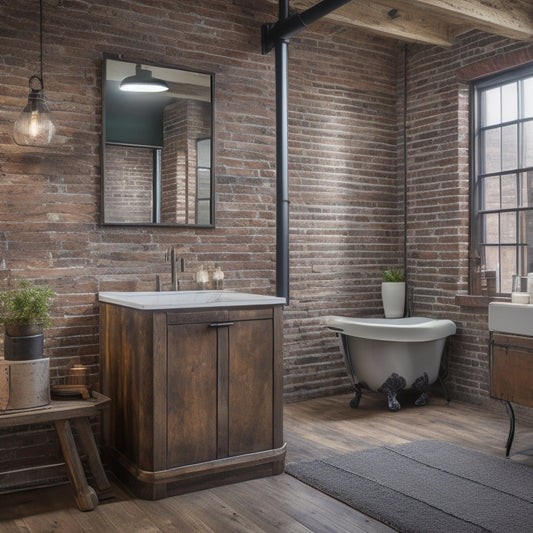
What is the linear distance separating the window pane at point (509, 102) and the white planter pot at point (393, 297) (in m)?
1.55

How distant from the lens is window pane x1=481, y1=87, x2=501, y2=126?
5031 mm

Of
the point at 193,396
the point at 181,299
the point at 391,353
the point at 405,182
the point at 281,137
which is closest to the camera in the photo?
the point at 193,396

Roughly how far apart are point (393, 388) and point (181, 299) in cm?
179

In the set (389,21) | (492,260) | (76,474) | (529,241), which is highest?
(389,21)

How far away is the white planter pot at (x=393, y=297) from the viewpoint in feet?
17.6

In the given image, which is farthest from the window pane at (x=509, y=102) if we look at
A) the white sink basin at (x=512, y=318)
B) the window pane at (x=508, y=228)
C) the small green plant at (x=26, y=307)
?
the small green plant at (x=26, y=307)

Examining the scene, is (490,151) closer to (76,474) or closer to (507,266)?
(507,266)

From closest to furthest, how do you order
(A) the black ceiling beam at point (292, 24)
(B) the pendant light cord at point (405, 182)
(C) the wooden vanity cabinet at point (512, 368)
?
(C) the wooden vanity cabinet at point (512, 368) → (A) the black ceiling beam at point (292, 24) → (B) the pendant light cord at point (405, 182)

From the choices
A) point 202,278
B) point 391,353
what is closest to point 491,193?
point 391,353

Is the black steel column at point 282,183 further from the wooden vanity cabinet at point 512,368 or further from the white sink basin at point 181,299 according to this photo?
the wooden vanity cabinet at point 512,368

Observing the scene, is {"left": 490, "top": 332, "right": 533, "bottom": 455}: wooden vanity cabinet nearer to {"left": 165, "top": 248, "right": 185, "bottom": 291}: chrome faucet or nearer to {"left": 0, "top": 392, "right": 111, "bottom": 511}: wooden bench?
{"left": 165, "top": 248, "right": 185, "bottom": 291}: chrome faucet

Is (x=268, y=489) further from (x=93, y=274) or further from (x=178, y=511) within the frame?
(x=93, y=274)

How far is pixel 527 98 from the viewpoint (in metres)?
4.79

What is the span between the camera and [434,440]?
13.3 ft
